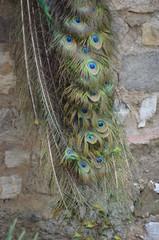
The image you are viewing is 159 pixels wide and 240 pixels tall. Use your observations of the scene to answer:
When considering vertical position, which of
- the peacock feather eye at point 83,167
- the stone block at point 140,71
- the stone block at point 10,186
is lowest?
the stone block at point 10,186

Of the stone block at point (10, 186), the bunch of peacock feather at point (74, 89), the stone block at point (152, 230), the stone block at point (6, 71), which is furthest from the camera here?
the stone block at point (152, 230)

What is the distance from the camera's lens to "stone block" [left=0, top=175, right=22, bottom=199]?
2.27 meters

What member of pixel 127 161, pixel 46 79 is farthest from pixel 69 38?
pixel 127 161

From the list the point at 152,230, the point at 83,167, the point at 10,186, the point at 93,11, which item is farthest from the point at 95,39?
the point at 152,230

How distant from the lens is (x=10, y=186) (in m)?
2.28

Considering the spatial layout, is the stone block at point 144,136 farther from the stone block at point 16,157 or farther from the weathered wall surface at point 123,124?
the stone block at point 16,157

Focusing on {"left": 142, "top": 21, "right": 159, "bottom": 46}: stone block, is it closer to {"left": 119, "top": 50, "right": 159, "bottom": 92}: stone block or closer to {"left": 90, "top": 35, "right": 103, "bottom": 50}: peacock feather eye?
{"left": 119, "top": 50, "right": 159, "bottom": 92}: stone block

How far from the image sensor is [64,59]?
1989mm

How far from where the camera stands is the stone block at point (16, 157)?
2258mm

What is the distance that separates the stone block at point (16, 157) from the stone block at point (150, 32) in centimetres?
93

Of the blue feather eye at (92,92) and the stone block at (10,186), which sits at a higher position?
the blue feather eye at (92,92)

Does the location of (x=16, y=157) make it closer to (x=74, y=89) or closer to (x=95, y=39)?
(x=74, y=89)

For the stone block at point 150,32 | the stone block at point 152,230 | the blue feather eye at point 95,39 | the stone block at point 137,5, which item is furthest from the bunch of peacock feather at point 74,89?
the stone block at point 152,230

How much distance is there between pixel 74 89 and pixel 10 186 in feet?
2.28
